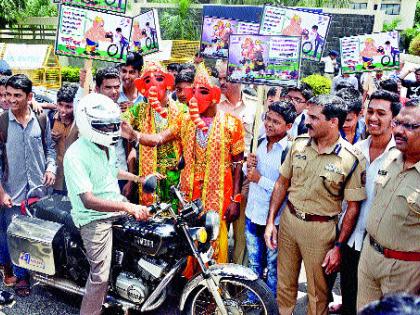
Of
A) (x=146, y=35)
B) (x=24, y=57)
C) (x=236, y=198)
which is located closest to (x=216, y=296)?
(x=236, y=198)

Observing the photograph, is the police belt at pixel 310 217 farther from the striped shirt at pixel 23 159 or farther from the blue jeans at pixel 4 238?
the blue jeans at pixel 4 238

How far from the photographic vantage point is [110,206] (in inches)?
129

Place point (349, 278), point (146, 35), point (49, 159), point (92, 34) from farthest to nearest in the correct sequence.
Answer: point (146, 35) → point (92, 34) → point (49, 159) → point (349, 278)

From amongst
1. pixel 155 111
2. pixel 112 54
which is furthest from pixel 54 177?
pixel 112 54

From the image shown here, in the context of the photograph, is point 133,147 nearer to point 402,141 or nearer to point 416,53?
point 402,141

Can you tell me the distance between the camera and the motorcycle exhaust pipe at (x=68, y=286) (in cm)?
371

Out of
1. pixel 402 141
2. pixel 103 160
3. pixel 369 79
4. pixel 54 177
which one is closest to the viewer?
pixel 402 141

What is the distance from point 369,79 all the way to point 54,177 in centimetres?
416

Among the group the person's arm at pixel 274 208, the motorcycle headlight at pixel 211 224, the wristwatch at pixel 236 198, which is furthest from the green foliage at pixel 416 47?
the motorcycle headlight at pixel 211 224

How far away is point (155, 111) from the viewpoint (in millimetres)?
4504

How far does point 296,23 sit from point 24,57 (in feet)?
36.2

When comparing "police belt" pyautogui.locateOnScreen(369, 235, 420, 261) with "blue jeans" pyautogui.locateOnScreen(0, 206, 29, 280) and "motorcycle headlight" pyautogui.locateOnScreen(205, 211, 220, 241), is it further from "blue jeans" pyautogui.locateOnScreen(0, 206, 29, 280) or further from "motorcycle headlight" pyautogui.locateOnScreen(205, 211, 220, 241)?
"blue jeans" pyautogui.locateOnScreen(0, 206, 29, 280)

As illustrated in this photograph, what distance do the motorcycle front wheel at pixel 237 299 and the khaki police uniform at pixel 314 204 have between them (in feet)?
1.21

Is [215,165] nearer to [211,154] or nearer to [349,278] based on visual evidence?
[211,154]
